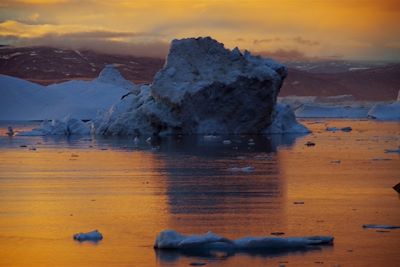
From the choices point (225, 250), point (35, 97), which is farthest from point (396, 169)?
point (35, 97)

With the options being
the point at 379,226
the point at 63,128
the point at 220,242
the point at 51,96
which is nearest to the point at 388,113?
the point at 51,96

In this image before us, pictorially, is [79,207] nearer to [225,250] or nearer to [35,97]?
[225,250]

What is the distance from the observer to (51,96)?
55594mm

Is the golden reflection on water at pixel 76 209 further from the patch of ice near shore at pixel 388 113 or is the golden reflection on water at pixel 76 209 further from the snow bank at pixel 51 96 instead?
the patch of ice near shore at pixel 388 113

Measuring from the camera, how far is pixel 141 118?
32.0m

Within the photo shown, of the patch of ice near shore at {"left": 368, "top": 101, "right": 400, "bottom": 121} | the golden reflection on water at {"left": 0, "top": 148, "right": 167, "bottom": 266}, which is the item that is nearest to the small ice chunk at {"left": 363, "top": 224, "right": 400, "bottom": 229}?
the golden reflection on water at {"left": 0, "top": 148, "right": 167, "bottom": 266}

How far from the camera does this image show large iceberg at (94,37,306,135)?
29828 mm

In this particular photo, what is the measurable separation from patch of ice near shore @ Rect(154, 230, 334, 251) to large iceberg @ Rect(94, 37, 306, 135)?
20.9 metres

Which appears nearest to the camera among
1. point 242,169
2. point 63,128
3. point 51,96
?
point 242,169

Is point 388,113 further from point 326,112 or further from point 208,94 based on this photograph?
point 208,94

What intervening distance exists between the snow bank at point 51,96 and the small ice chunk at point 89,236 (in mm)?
43589

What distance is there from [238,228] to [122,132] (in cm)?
2284

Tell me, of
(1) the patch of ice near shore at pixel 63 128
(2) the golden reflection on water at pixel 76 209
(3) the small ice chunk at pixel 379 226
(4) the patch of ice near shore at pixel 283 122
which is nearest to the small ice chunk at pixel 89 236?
(2) the golden reflection on water at pixel 76 209

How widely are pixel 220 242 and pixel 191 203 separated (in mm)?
3476
